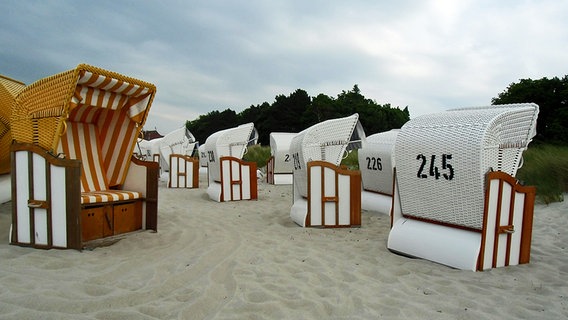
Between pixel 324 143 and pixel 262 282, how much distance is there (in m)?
3.75

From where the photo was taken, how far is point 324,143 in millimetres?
6762

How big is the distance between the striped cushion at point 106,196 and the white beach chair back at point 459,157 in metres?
3.53

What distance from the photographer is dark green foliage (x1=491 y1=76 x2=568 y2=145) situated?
25.3 meters

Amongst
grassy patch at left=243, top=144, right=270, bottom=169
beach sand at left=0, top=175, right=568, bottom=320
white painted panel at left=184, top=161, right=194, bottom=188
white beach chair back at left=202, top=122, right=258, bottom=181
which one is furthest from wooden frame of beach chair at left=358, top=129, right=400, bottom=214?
grassy patch at left=243, top=144, right=270, bottom=169

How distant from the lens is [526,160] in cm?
988

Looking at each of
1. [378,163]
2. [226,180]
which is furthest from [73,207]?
[226,180]

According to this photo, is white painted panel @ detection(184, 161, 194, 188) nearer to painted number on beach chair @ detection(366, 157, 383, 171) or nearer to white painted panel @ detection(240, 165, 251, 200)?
white painted panel @ detection(240, 165, 251, 200)

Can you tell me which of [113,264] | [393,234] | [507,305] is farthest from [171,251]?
[507,305]

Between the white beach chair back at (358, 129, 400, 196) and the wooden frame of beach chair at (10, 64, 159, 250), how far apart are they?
14.1 ft

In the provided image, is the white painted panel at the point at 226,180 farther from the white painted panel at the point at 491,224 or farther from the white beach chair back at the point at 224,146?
the white painted panel at the point at 491,224

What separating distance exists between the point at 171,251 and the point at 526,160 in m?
9.31

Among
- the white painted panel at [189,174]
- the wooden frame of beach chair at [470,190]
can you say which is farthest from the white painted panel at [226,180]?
the wooden frame of beach chair at [470,190]

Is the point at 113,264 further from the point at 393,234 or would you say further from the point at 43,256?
the point at 393,234

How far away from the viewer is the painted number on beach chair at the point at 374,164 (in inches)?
303
